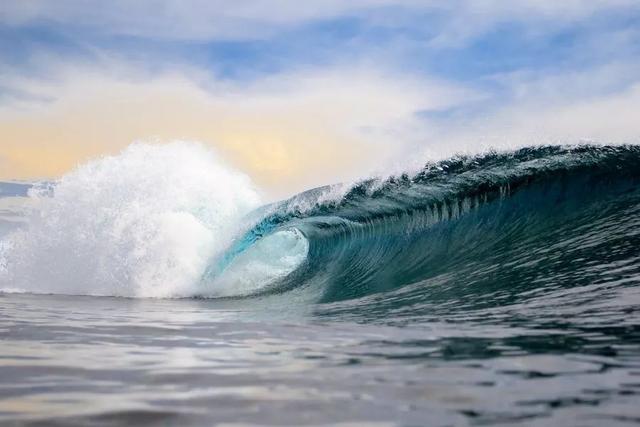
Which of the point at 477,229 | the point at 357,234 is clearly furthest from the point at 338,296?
the point at 357,234

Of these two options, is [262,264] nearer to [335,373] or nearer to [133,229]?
[133,229]

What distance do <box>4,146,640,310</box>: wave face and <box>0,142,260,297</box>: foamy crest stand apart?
0.03 m

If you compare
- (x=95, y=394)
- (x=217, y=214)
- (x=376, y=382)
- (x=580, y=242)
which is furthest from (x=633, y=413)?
(x=217, y=214)

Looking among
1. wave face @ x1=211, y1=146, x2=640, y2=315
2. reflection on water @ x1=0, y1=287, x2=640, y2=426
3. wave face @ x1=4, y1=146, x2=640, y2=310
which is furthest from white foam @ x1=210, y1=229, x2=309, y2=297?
reflection on water @ x1=0, y1=287, x2=640, y2=426

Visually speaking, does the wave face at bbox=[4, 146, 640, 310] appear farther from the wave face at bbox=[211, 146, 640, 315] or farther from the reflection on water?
the reflection on water

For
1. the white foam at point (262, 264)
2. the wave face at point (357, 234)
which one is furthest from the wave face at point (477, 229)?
the white foam at point (262, 264)

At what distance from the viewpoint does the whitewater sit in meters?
2.03

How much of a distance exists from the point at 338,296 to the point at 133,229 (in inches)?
209

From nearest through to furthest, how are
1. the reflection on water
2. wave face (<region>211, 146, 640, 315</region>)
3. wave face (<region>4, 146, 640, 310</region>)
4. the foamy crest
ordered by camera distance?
1. the reflection on water
2. wave face (<region>211, 146, 640, 315</region>)
3. wave face (<region>4, 146, 640, 310</region>)
4. the foamy crest

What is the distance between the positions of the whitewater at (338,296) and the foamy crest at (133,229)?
1.6 inches

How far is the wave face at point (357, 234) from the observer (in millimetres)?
6484

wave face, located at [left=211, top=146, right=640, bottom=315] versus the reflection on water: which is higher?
wave face, located at [left=211, top=146, right=640, bottom=315]

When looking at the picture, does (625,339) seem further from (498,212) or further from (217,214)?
(217,214)

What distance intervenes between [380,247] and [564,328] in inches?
286
